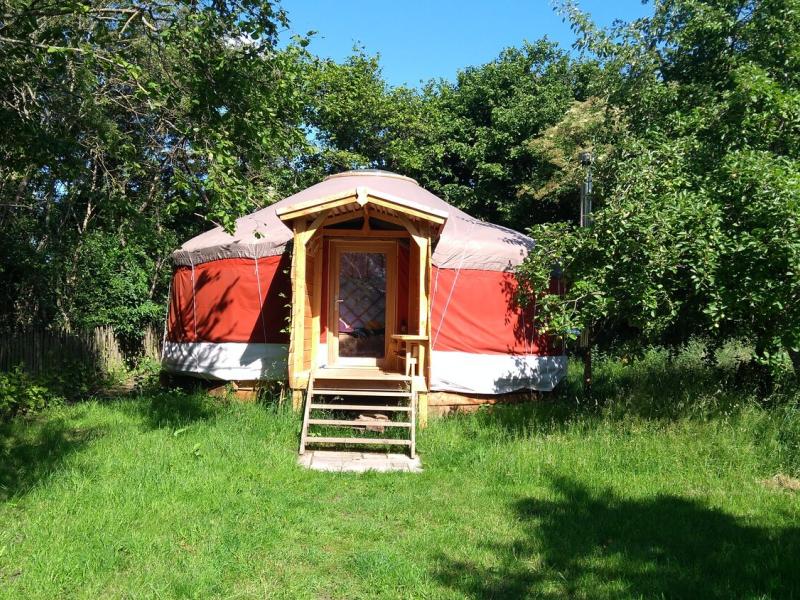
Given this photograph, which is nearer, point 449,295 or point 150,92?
point 150,92

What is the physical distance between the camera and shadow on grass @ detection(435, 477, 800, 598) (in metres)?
3.07

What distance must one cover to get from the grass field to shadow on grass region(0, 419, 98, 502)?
0.8 inches

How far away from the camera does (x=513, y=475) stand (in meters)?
4.88

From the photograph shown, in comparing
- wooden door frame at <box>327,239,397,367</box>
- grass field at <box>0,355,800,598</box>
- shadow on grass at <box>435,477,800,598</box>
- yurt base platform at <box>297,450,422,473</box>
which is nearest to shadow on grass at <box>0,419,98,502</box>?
grass field at <box>0,355,800,598</box>

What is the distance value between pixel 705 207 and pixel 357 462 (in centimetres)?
376

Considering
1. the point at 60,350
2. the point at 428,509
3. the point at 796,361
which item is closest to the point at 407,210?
the point at 428,509

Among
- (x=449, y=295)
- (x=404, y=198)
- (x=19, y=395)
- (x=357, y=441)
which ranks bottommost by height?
(x=357, y=441)

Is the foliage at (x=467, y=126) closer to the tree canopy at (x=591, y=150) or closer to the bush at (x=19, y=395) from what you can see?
the tree canopy at (x=591, y=150)

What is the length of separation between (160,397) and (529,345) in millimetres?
4686

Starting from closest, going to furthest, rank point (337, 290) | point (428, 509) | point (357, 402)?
point (428, 509)
point (357, 402)
point (337, 290)

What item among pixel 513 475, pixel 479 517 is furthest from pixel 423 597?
pixel 513 475

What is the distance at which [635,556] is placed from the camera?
3.43 metres

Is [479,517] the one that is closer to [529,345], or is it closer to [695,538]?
[695,538]

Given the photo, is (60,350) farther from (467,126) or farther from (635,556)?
(467,126)
